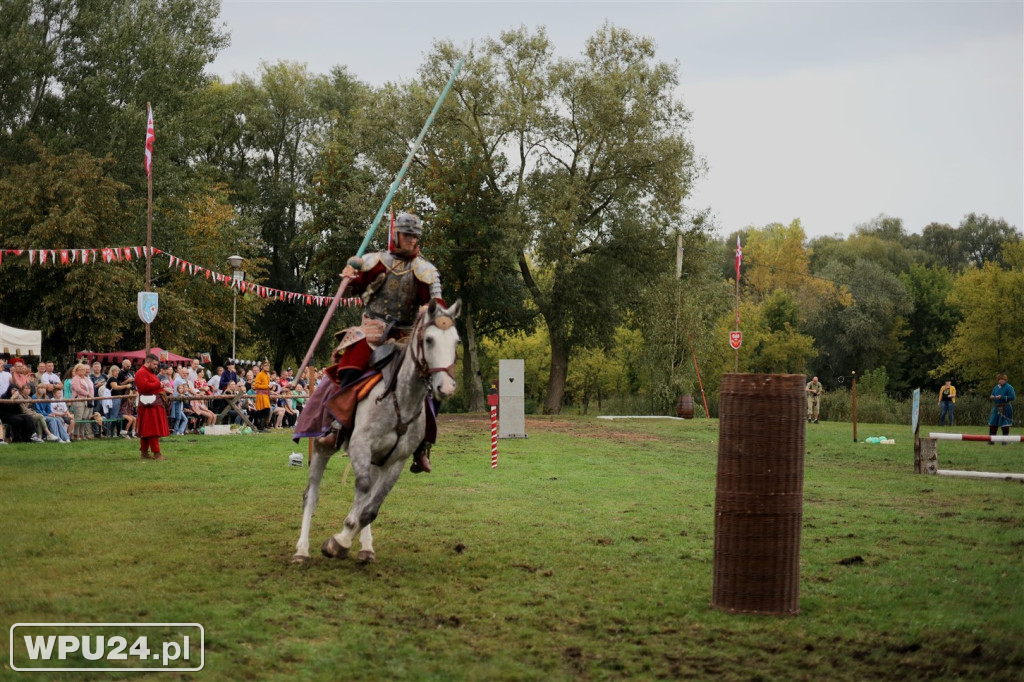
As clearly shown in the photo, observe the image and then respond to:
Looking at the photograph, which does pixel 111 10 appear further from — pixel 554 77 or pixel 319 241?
pixel 554 77

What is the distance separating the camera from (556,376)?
162 feet

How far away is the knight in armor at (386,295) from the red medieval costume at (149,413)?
38.5ft

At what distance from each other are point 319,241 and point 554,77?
13741mm

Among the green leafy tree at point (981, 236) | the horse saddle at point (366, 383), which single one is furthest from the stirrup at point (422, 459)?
the green leafy tree at point (981, 236)

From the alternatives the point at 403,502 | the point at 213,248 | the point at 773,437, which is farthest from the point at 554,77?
the point at 773,437

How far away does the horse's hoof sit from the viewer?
10062 millimetres

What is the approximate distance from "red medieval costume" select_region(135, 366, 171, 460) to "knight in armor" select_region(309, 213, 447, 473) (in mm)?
11732

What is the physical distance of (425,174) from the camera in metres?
45.6

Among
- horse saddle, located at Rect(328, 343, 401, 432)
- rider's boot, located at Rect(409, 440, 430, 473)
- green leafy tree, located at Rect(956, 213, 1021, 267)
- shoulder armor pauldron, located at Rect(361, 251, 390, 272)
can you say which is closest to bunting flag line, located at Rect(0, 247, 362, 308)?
rider's boot, located at Rect(409, 440, 430, 473)

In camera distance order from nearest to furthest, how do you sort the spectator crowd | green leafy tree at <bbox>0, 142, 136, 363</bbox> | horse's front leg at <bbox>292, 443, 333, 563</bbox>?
horse's front leg at <bbox>292, 443, 333, 563</bbox>, the spectator crowd, green leafy tree at <bbox>0, 142, 136, 363</bbox>

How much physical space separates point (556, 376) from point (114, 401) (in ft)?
85.1

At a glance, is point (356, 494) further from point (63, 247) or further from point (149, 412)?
point (63, 247)

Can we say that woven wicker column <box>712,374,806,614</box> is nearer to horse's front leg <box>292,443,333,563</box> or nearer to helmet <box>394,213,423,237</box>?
helmet <box>394,213,423,237</box>

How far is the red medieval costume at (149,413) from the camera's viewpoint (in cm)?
2084
